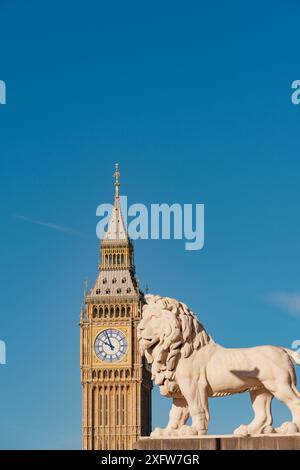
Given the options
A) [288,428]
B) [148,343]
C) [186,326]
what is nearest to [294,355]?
[288,428]

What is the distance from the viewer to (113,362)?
381 feet

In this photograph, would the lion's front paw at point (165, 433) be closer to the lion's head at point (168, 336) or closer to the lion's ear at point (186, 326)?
the lion's head at point (168, 336)

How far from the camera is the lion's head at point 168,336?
28469mm

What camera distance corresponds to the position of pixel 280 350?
2856 cm

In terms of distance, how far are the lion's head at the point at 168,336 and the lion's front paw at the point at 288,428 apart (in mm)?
2317

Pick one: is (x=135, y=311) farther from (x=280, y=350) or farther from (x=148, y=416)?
(x=280, y=350)

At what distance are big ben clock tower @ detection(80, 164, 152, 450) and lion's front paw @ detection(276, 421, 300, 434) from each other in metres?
87.0

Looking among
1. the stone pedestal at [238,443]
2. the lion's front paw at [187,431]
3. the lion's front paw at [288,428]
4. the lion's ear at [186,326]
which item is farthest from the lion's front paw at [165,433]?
the lion's front paw at [288,428]

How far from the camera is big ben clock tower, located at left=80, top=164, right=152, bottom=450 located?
11531 centimetres

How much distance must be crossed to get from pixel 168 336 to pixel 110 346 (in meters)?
88.4

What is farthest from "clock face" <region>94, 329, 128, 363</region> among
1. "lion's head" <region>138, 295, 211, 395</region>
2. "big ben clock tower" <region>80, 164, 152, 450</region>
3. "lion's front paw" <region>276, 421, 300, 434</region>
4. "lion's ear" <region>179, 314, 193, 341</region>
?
"lion's front paw" <region>276, 421, 300, 434</region>

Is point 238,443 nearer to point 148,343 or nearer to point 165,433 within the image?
point 165,433
